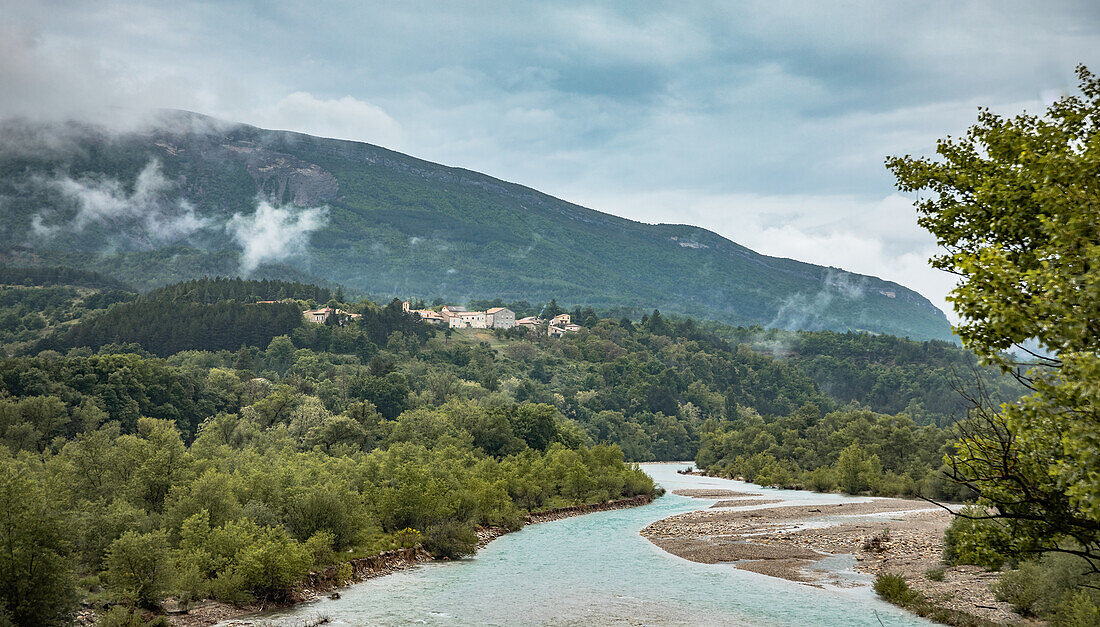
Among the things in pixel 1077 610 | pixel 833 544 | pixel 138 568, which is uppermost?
pixel 1077 610

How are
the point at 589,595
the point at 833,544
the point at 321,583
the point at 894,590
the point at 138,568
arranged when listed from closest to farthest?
the point at 138,568, the point at 894,590, the point at 589,595, the point at 321,583, the point at 833,544

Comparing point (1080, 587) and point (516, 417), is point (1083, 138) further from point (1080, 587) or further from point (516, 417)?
point (516, 417)

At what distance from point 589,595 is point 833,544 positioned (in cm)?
2567

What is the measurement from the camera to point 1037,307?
12.7m

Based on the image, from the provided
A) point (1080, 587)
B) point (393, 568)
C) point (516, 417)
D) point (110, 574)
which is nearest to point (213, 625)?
point (110, 574)

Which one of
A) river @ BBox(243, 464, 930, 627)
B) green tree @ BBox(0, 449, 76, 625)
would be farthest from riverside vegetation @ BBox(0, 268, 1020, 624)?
river @ BBox(243, 464, 930, 627)

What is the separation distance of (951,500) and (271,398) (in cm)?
8486

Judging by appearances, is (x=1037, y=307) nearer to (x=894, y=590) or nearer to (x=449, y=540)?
(x=894, y=590)

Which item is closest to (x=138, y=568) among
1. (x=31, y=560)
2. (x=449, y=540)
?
(x=31, y=560)

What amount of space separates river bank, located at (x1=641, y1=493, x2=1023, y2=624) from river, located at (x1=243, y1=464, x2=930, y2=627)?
1801mm

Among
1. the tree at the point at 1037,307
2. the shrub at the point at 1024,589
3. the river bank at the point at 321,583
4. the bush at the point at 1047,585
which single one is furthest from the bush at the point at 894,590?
the river bank at the point at 321,583

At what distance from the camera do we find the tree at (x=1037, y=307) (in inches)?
483

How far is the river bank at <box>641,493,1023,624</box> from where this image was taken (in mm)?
40406

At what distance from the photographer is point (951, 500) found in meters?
90.0
